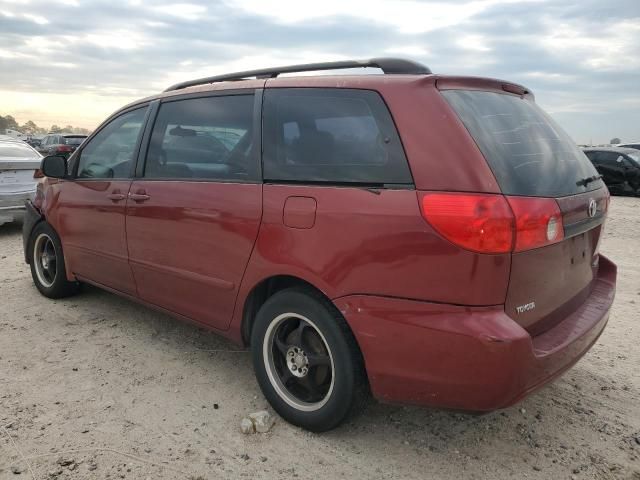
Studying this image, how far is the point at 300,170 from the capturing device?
2.70m

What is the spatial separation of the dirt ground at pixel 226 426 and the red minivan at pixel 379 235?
28 centimetres

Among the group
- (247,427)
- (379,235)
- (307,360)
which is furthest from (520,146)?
(247,427)

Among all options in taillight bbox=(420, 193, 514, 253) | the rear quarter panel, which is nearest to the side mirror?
the rear quarter panel

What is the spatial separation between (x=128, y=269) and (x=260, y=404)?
56.9 inches

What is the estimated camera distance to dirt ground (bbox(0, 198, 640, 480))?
2.49 m

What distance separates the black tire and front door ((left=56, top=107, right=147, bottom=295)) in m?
0.20

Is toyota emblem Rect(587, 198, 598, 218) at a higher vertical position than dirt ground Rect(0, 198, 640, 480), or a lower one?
higher

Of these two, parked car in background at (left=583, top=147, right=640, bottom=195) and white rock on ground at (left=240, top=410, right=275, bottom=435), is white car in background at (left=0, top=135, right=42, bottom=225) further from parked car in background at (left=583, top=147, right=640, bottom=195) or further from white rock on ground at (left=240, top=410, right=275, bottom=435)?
parked car in background at (left=583, top=147, right=640, bottom=195)

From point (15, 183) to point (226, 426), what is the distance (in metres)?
6.83

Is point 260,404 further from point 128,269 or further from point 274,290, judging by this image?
point 128,269

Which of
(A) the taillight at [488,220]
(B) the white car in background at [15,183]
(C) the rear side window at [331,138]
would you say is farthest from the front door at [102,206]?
(B) the white car in background at [15,183]

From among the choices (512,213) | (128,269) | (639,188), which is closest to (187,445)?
(128,269)

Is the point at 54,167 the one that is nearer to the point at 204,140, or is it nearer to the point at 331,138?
the point at 204,140

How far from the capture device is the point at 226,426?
9.27ft
